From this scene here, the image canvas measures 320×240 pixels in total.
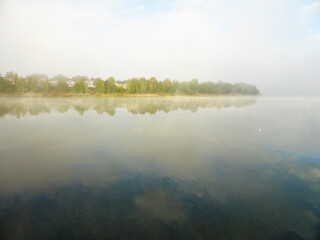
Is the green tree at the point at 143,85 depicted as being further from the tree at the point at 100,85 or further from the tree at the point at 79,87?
the tree at the point at 79,87

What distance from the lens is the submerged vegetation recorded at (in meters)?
93.4

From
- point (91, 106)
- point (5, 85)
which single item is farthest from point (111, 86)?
point (91, 106)

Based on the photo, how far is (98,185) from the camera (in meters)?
10.2

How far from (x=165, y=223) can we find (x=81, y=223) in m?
3.20

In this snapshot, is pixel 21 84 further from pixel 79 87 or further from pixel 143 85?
pixel 143 85

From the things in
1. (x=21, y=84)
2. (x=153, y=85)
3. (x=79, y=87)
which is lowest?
(x=79, y=87)

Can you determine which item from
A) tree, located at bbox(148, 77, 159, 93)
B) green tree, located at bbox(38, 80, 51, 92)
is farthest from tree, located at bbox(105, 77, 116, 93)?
green tree, located at bbox(38, 80, 51, 92)

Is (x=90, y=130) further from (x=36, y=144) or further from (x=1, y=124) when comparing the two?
(x=1, y=124)

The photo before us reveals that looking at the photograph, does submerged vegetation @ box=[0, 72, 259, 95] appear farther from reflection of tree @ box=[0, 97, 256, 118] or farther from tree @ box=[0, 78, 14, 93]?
reflection of tree @ box=[0, 97, 256, 118]

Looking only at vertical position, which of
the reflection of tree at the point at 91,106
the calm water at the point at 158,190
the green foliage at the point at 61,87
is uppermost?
the green foliage at the point at 61,87

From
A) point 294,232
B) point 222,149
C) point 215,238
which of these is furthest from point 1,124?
point 294,232

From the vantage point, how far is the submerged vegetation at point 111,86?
93.4 m

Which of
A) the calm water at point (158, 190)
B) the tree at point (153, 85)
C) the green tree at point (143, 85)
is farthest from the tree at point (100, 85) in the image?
the calm water at point (158, 190)

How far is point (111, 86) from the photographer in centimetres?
10881
